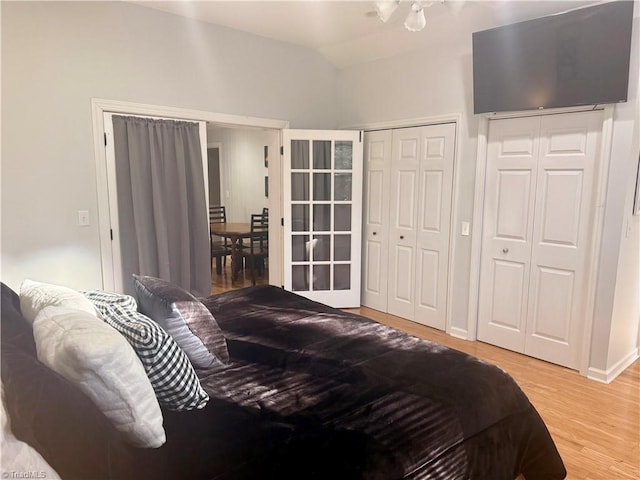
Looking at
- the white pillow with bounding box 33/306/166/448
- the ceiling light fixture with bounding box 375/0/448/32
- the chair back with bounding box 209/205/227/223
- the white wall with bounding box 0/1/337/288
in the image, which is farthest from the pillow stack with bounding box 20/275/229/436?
the chair back with bounding box 209/205/227/223

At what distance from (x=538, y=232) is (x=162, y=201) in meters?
3.07

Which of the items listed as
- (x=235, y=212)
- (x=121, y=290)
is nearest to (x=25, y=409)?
(x=121, y=290)

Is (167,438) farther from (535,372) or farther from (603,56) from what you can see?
(603,56)

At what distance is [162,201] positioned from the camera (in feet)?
11.9

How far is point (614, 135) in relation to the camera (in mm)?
2945

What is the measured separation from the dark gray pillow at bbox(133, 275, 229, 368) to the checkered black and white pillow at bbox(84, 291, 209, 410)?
0.19 metres

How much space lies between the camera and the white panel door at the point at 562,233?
313 cm

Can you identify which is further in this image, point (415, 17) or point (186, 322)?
point (415, 17)

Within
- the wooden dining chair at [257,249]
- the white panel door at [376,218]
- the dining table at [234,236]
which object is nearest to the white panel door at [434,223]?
the white panel door at [376,218]

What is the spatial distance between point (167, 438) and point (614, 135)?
324cm

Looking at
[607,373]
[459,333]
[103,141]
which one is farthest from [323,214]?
[607,373]

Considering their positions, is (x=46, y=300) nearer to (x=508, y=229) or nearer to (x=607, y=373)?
(x=508, y=229)

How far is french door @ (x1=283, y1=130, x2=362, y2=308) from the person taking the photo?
4.48m

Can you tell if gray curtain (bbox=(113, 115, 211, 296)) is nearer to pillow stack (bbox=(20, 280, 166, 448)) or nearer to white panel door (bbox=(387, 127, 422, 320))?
white panel door (bbox=(387, 127, 422, 320))
